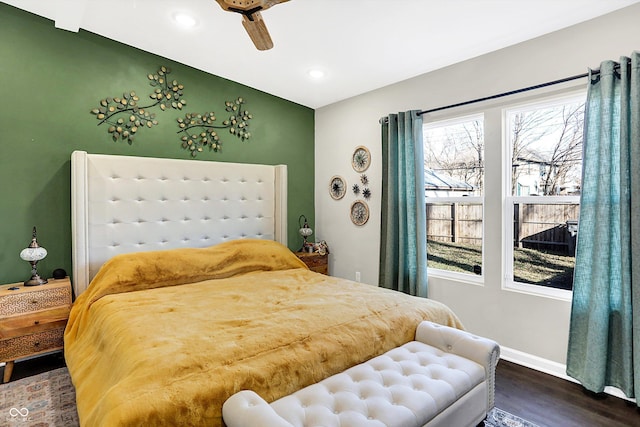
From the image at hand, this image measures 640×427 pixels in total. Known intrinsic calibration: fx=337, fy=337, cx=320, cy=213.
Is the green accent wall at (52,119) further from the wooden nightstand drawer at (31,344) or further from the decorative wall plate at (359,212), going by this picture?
the decorative wall plate at (359,212)

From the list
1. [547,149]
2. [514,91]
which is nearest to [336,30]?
[514,91]

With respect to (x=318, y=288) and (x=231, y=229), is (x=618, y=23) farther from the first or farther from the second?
(x=231, y=229)

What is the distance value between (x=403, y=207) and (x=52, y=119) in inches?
127

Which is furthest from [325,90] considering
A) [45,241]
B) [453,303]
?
[45,241]

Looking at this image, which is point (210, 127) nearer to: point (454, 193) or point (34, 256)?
point (34, 256)

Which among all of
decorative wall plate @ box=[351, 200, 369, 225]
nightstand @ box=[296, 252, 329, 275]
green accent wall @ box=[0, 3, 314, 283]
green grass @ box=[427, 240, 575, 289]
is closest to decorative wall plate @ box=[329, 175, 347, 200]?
decorative wall plate @ box=[351, 200, 369, 225]

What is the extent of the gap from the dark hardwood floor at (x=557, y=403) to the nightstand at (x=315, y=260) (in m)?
2.19

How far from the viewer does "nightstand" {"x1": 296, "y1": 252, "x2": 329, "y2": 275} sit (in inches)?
159

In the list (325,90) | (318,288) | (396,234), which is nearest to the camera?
(318,288)

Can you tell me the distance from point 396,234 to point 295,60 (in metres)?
2.01

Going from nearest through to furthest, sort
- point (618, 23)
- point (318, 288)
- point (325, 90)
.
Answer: point (618, 23) < point (318, 288) < point (325, 90)

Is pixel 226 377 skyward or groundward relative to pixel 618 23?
groundward

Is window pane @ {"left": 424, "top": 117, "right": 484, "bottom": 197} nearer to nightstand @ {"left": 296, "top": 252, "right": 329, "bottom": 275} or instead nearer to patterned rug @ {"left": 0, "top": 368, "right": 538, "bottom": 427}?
nightstand @ {"left": 296, "top": 252, "right": 329, "bottom": 275}

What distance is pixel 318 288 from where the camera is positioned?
8.93ft
